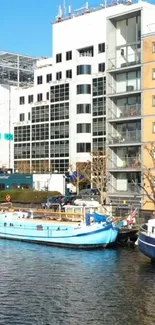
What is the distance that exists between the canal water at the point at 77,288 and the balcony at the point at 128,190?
16.4 meters

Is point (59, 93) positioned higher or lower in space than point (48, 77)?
lower

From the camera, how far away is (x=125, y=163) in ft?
227

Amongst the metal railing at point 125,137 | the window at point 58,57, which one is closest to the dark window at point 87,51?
the window at point 58,57

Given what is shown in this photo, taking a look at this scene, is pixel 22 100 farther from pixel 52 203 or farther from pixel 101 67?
pixel 52 203

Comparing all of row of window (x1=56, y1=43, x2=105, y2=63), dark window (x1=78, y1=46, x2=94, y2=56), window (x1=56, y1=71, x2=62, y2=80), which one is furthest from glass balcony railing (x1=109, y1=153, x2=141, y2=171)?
window (x1=56, y1=71, x2=62, y2=80)

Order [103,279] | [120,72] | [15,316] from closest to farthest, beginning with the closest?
[15,316] < [103,279] < [120,72]

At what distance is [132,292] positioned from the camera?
3394cm

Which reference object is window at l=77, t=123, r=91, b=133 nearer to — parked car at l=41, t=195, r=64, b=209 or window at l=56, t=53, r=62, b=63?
window at l=56, t=53, r=62, b=63

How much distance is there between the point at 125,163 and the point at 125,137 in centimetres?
323

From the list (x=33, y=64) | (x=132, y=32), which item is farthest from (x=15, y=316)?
(x=33, y=64)

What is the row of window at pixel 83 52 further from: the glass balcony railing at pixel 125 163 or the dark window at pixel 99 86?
the glass balcony railing at pixel 125 163

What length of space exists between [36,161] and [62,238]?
56736mm

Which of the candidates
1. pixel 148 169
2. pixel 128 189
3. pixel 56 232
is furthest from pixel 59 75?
pixel 56 232

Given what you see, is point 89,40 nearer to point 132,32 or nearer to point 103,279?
point 132,32
